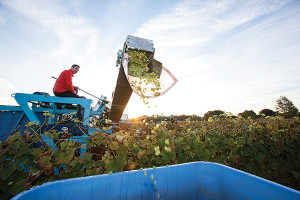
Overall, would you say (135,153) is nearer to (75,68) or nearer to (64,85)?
(64,85)

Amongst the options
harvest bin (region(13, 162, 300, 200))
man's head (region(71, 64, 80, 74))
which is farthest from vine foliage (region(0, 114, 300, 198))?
man's head (region(71, 64, 80, 74))

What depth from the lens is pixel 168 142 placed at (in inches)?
62.1

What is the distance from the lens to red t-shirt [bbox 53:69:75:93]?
3462mm

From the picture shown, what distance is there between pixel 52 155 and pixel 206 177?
1.33 m

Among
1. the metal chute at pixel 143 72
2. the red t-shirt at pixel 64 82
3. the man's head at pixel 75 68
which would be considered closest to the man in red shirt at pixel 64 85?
the red t-shirt at pixel 64 82

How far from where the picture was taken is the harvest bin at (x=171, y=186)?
0.75 m

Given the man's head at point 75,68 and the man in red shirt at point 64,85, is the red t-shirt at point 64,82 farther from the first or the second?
the man's head at point 75,68

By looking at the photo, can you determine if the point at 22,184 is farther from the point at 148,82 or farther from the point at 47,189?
the point at 148,82

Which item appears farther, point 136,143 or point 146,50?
point 146,50

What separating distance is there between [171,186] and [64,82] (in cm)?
369

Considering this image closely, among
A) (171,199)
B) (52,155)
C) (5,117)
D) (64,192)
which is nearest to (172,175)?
(171,199)

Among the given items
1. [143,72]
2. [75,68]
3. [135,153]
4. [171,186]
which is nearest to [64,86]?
[75,68]

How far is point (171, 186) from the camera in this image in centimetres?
101

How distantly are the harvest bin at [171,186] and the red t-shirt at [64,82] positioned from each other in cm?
333
